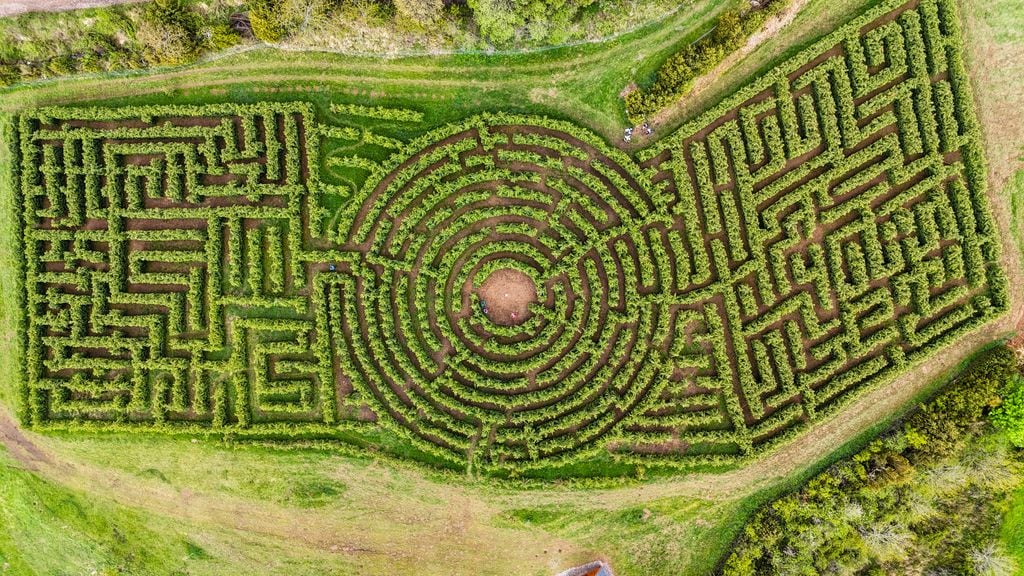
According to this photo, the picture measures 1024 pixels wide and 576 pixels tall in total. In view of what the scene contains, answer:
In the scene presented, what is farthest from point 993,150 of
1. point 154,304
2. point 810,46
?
point 154,304

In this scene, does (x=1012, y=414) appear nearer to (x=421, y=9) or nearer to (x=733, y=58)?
(x=733, y=58)

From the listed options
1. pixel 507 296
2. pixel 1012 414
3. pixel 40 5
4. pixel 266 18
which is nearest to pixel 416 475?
pixel 507 296

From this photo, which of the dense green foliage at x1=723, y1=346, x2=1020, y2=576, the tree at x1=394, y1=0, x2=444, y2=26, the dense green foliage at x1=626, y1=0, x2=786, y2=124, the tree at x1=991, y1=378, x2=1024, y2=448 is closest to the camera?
the tree at x1=394, y1=0, x2=444, y2=26

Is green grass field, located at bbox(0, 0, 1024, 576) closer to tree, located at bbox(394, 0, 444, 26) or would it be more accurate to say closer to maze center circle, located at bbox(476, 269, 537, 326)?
tree, located at bbox(394, 0, 444, 26)

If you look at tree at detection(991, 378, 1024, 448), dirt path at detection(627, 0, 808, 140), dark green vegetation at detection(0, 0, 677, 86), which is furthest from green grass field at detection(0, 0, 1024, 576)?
tree at detection(991, 378, 1024, 448)

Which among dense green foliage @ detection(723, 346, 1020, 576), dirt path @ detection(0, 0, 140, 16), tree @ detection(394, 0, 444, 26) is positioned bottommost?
dense green foliage @ detection(723, 346, 1020, 576)

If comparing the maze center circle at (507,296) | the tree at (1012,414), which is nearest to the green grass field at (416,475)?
the tree at (1012,414)

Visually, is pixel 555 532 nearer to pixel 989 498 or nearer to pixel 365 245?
pixel 365 245
